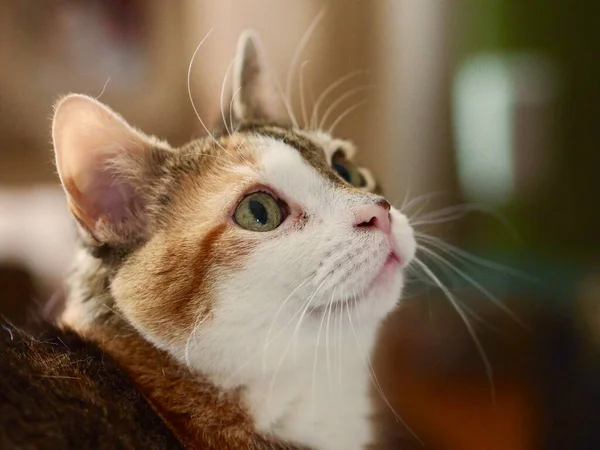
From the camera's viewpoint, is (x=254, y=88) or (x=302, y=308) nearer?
(x=302, y=308)

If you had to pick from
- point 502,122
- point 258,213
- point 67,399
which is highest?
point 502,122

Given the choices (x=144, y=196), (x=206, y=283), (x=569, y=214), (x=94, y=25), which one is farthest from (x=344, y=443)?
(x=94, y=25)

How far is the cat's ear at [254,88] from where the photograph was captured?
2.34 feet

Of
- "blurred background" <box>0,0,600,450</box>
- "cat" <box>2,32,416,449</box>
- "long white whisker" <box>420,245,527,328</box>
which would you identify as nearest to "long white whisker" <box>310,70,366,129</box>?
"blurred background" <box>0,0,600,450</box>

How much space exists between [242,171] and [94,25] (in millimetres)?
279

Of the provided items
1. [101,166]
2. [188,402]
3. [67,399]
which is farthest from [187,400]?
[101,166]

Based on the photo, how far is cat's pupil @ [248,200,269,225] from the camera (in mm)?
605

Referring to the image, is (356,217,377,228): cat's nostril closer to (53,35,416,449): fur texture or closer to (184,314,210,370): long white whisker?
(53,35,416,449): fur texture

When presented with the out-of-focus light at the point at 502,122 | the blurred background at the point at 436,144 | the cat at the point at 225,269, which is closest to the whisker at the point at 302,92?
the blurred background at the point at 436,144

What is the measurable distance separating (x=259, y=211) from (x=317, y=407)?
23 cm

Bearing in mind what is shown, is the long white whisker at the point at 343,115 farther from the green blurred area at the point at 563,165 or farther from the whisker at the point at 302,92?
the green blurred area at the point at 563,165

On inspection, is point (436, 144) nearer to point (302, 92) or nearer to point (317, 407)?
point (302, 92)

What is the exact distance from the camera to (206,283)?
59cm

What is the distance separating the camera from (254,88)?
2.43 ft
